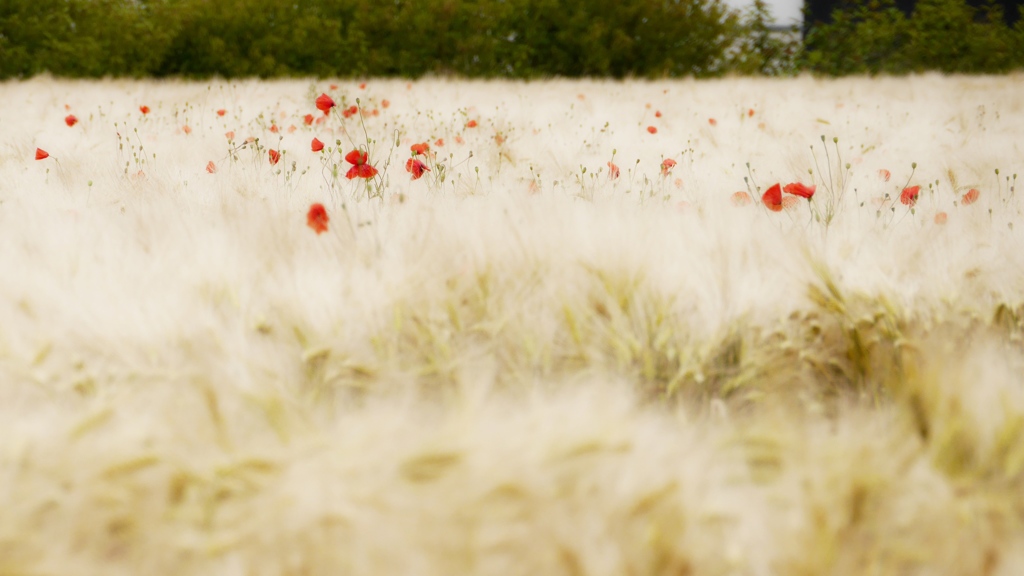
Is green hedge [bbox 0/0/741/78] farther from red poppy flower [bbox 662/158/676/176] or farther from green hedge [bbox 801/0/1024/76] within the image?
red poppy flower [bbox 662/158/676/176]

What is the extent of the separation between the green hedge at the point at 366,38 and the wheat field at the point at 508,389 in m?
6.61

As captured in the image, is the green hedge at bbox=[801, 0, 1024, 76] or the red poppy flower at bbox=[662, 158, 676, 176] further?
the green hedge at bbox=[801, 0, 1024, 76]

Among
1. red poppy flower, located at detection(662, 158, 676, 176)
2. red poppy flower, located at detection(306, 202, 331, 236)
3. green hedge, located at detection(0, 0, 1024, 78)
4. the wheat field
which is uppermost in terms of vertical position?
green hedge, located at detection(0, 0, 1024, 78)

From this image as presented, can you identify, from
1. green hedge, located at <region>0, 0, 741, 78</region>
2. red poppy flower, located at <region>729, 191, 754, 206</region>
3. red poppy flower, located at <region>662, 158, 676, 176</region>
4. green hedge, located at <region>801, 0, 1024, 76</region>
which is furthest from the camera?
green hedge, located at <region>801, 0, 1024, 76</region>

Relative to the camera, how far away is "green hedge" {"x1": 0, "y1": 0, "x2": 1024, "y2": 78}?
7441mm

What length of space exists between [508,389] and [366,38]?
25.5ft

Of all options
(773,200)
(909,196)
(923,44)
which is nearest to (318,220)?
(773,200)

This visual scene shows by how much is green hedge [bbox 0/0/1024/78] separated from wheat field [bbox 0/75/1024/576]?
21.7 ft

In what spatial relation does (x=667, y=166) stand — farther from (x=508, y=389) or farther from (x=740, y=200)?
(x=508, y=389)

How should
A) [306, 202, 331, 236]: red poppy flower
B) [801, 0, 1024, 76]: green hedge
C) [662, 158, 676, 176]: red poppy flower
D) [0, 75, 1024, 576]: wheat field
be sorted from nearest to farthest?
1. [0, 75, 1024, 576]: wheat field
2. [306, 202, 331, 236]: red poppy flower
3. [662, 158, 676, 176]: red poppy flower
4. [801, 0, 1024, 76]: green hedge

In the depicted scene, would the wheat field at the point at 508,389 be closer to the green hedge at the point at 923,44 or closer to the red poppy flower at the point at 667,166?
the red poppy flower at the point at 667,166

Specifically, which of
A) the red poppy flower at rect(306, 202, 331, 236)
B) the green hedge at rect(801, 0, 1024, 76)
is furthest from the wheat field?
the green hedge at rect(801, 0, 1024, 76)

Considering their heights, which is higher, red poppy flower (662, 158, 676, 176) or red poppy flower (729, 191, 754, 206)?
red poppy flower (662, 158, 676, 176)

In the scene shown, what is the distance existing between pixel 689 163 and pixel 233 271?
2.06 m
